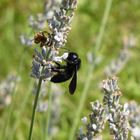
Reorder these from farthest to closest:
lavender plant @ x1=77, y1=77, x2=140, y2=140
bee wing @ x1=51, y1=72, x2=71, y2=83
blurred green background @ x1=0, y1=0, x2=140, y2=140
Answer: blurred green background @ x1=0, y1=0, x2=140, y2=140 → bee wing @ x1=51, y1=72, x2=71, y2=83 → lavender plant @ x1=77, y1=77, x2=140, y2=140

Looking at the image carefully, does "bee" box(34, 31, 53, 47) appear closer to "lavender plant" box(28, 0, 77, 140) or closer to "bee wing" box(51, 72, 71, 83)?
"lavender plant" box(28, 0, 77, 140)

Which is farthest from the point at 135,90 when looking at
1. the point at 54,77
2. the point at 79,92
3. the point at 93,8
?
the point at 54,77

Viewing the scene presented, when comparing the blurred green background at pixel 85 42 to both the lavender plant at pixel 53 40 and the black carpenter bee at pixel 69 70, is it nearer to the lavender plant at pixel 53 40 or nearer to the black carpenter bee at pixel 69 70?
the black carpenter bee at pixel 69 70

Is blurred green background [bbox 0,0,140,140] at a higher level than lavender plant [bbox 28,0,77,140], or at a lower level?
higher

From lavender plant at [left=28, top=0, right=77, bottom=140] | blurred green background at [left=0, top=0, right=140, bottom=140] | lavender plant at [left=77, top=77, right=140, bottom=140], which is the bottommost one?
lavender plant at [left=77, top=77, right=140, bottom=140]

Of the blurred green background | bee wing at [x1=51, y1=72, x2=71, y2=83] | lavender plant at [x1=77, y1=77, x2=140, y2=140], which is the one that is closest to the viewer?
lavender plant at [x1=77, y1=77, x2=140, y2=140]

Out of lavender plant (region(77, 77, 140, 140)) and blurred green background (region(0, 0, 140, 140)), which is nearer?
lavender plant (region(77, 77, 140, 140))

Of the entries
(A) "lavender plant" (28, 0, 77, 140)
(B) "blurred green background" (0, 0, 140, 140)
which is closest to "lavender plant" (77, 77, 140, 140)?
(A) "lavender plant" (28, 0, 77, 140)

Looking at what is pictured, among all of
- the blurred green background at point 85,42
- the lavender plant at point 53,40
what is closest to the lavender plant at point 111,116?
the lavender plant at point 53,40

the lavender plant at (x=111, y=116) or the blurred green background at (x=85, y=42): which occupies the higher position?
the blurred green background at (x=85, y=42)
